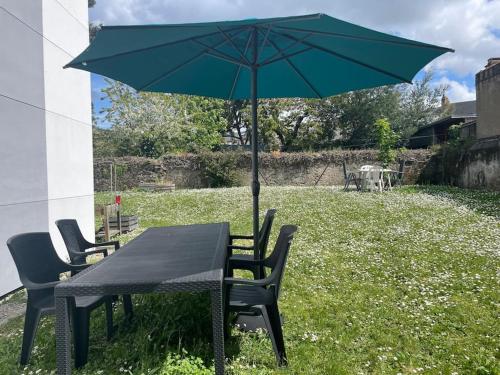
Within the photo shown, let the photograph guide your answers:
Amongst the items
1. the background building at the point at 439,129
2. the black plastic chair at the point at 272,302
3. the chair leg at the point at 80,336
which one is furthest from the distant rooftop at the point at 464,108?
the chair leg at the point at 80,336

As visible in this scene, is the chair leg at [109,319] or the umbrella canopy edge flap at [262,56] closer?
the umbrella canopy edge flap at [262,56]

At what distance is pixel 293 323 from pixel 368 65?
8.83 ft

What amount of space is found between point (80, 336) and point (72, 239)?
1438mm

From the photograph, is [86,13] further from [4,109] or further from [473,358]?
[473,358]

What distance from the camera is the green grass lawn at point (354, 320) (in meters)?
2.49

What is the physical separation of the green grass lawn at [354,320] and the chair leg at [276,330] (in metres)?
0.08

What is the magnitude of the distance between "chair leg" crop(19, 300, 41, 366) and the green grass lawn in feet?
0.32

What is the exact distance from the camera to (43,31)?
4859 mm

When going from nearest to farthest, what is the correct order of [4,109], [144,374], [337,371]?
1. [144,374]
2. [337,371]
3. [4,109]

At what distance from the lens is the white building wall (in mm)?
4164

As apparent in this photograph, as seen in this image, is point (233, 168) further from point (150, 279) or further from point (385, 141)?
point (150, 279)

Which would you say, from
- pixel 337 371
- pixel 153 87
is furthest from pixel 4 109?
pixel 337 371

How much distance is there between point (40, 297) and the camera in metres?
2.65

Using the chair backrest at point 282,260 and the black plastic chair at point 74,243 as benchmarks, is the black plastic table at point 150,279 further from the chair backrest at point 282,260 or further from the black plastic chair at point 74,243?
the black plastic chair at point 74,243
